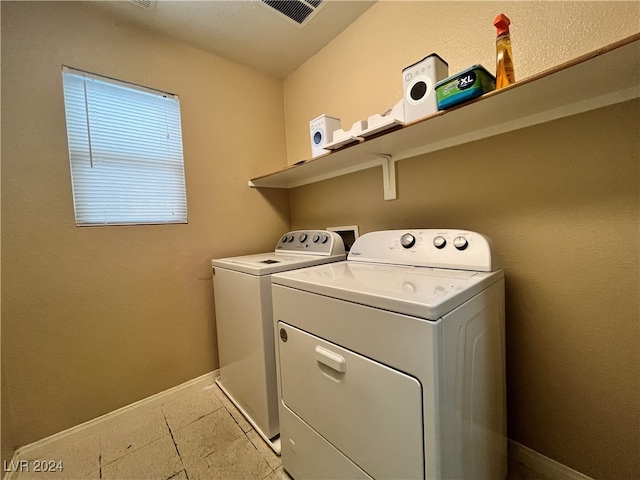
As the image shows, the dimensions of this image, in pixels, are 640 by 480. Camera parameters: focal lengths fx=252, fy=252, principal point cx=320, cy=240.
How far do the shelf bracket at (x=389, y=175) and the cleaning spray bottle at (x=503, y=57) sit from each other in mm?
659

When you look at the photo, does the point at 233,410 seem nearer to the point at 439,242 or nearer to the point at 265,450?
the point at 265,450

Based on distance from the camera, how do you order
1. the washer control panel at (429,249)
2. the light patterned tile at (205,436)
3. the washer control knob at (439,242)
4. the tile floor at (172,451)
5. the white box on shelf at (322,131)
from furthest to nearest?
the white box on shelf at (322,131) → the light patterned tile at (205,436) → the tile floor at (172,451) → the washer control knob at (439,242) → the washer control panel at (429,249)

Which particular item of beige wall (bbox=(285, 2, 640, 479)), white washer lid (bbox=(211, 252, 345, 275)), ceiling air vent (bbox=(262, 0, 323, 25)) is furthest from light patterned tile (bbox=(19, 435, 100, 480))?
ceiling air vent (bbox=(262, 0, 323, 25))

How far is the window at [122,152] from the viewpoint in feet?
4.70

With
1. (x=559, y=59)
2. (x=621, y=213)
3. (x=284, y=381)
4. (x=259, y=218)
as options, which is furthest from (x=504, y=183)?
(x=259, y=218)

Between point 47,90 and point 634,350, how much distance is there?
2851 millimetres

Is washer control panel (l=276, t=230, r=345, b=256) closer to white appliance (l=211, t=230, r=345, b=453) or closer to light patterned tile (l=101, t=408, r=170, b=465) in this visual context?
white appliance (l=211, t=230, r=345, b=453)

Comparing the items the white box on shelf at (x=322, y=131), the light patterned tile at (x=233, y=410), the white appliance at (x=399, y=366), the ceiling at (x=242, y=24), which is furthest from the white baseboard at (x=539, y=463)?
the ceiling at (x=242, y=24)

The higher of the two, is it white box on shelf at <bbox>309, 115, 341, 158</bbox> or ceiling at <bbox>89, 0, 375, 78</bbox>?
ceiling at <bbox>89, 0, 375, 78</bbox>

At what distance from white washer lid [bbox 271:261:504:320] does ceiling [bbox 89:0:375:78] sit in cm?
164

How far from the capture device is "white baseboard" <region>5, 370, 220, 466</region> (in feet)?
4.29

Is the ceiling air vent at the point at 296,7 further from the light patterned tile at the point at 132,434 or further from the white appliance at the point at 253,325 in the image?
the light patterned tile at the point at 132,434

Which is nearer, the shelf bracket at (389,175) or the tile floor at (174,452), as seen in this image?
the tile floor at (174,452)

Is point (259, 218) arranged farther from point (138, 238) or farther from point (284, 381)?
point (284, 381)
